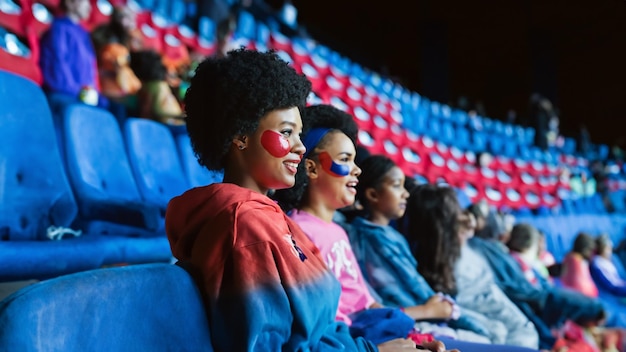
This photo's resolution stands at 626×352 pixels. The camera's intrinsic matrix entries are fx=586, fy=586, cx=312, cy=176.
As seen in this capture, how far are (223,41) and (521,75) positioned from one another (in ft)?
31.0

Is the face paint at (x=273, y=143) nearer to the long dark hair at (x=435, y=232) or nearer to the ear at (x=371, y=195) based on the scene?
the ear at (x=371, y=195)

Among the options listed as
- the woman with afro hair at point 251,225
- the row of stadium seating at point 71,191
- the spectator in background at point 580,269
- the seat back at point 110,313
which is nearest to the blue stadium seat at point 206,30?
the row of stadium seating at point 71,191

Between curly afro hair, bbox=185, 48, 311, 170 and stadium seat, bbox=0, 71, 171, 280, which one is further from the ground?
curly afro hair, bbox=185, 48, 311, 170

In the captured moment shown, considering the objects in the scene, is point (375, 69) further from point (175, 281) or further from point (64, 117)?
point (175, 281)

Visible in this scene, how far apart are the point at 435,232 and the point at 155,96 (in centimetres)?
135

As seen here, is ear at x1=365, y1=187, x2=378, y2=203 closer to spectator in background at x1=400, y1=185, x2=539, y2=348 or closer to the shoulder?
spectator in background at x1=400, y1=185, x2=539, y2=348

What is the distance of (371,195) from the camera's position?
4.90 ft

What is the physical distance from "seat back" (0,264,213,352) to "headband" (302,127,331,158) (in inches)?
22.7

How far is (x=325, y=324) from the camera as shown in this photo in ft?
2.50

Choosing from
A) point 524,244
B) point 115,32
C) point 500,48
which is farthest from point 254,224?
point 500,48

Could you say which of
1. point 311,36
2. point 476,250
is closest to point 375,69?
point 311,36

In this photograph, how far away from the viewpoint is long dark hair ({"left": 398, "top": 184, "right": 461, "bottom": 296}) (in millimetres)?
1610

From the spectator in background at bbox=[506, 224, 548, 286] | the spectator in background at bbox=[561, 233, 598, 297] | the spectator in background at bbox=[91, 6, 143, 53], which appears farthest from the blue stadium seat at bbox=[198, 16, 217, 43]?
the spectator in background at bbox=[561, 233, 598, 297]

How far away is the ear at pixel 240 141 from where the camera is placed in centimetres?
85
